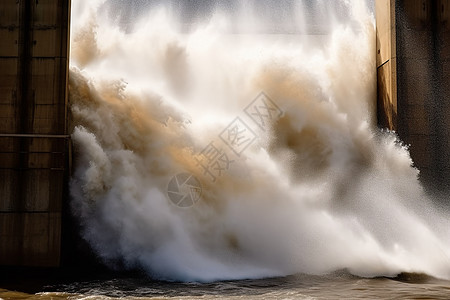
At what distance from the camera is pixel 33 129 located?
14516 millimetres

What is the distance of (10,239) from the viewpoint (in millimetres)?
14211

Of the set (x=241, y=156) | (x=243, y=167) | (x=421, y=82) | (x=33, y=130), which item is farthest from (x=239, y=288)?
(x=421, y=82)

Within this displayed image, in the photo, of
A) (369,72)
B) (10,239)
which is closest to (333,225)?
(369,72)

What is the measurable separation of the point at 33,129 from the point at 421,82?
11936mm

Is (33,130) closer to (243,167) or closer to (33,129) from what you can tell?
(33,129)

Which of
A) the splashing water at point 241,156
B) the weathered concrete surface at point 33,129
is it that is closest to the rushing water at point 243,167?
the splashing water at point 241,156

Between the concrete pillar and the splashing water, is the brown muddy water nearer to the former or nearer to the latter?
the splashing water

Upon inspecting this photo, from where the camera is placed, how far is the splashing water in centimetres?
1438

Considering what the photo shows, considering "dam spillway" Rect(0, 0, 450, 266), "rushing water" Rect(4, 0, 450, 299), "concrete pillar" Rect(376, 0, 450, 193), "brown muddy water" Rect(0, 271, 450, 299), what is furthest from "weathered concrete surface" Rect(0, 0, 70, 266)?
"concrete pillar" Rect(376, 0, 450, 193)

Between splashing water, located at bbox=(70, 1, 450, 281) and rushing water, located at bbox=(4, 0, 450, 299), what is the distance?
1.7 inches

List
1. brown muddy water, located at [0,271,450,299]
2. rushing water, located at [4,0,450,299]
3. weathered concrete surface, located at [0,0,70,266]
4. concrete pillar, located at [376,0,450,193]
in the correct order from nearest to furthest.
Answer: brown muddy water, located at [0,271,450,299] → rushing water, located at [4,0,450,299] → weathered concrete surface, located at [0,0,70,266] → concrete pillar, located at [376,0,450,193]

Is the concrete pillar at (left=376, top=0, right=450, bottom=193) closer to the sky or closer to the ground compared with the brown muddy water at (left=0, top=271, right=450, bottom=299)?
closer to the sky

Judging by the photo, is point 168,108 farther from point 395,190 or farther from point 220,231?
point 395,190

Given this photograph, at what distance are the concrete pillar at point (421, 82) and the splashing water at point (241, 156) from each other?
2.06 ft
